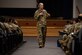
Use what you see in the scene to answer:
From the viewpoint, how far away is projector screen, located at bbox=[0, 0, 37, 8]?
1862cm

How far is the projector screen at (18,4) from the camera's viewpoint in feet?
61.1

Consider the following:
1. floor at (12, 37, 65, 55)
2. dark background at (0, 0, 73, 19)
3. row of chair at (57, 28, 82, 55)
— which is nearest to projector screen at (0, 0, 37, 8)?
dark background at (0, 0, 73, 19)

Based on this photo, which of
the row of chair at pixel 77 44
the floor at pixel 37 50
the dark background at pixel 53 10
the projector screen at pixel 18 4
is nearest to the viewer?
the row of chair at pixel 77 44

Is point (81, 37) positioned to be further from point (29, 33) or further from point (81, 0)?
point (81, 0)

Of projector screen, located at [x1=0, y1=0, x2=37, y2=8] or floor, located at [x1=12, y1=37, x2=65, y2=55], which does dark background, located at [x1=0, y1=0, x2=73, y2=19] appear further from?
floor, located at [x1=12, y1=37, x2=65, y2=55]

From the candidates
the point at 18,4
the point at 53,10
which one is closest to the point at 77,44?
the point at 18,4

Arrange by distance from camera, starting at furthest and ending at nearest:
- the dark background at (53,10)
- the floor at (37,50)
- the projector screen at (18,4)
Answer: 1. the dark background at (53,10)
2. the projector screen at (18,4)
3. the floor at (37,50)

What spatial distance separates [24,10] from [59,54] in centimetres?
1061

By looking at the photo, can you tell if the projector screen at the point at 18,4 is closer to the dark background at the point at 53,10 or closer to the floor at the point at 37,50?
the dark background at the point at 53,10

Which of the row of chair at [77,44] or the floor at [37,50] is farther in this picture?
the floor at [37,50]

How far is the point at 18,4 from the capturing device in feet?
61.6

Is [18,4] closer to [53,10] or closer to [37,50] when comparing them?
[53,10]

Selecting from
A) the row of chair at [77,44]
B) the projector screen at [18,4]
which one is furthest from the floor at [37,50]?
the projector screen at [18,4]

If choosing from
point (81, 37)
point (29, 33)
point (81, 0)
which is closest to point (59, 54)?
point (81, 37)
